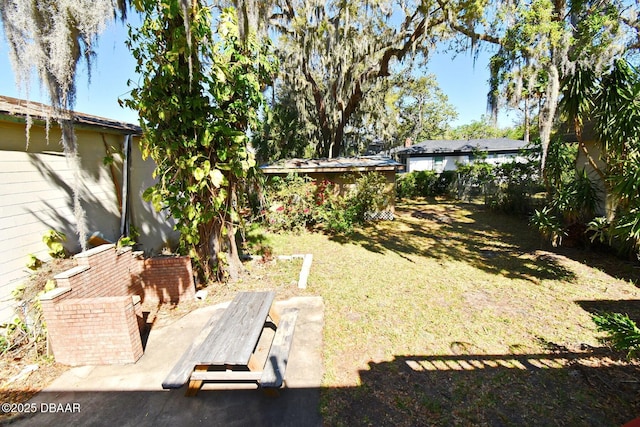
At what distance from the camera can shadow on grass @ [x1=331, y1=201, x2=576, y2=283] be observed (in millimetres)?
6184

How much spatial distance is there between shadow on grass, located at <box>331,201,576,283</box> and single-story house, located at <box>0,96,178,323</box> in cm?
563

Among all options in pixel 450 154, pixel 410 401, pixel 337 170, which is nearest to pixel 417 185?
pixel 450 154

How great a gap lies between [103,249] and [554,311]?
7049 millimetres

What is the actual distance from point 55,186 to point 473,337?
6673 millimetres

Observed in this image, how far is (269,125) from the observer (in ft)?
51.1

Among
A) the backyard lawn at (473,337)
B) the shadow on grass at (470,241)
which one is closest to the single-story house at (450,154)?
the shadow on grass at (470,241)

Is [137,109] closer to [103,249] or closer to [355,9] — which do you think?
[103,249]

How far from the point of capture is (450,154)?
23.9 meters

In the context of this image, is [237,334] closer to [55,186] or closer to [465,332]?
[465,332]

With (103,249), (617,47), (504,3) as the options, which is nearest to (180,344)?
(103,249)

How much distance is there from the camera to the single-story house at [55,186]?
143 inches

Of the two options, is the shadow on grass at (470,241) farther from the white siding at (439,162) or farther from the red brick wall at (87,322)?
the white siding at (439,162)

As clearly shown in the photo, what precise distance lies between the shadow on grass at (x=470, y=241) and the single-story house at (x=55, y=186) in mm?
5631

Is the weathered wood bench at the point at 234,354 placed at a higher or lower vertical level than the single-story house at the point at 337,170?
lower
